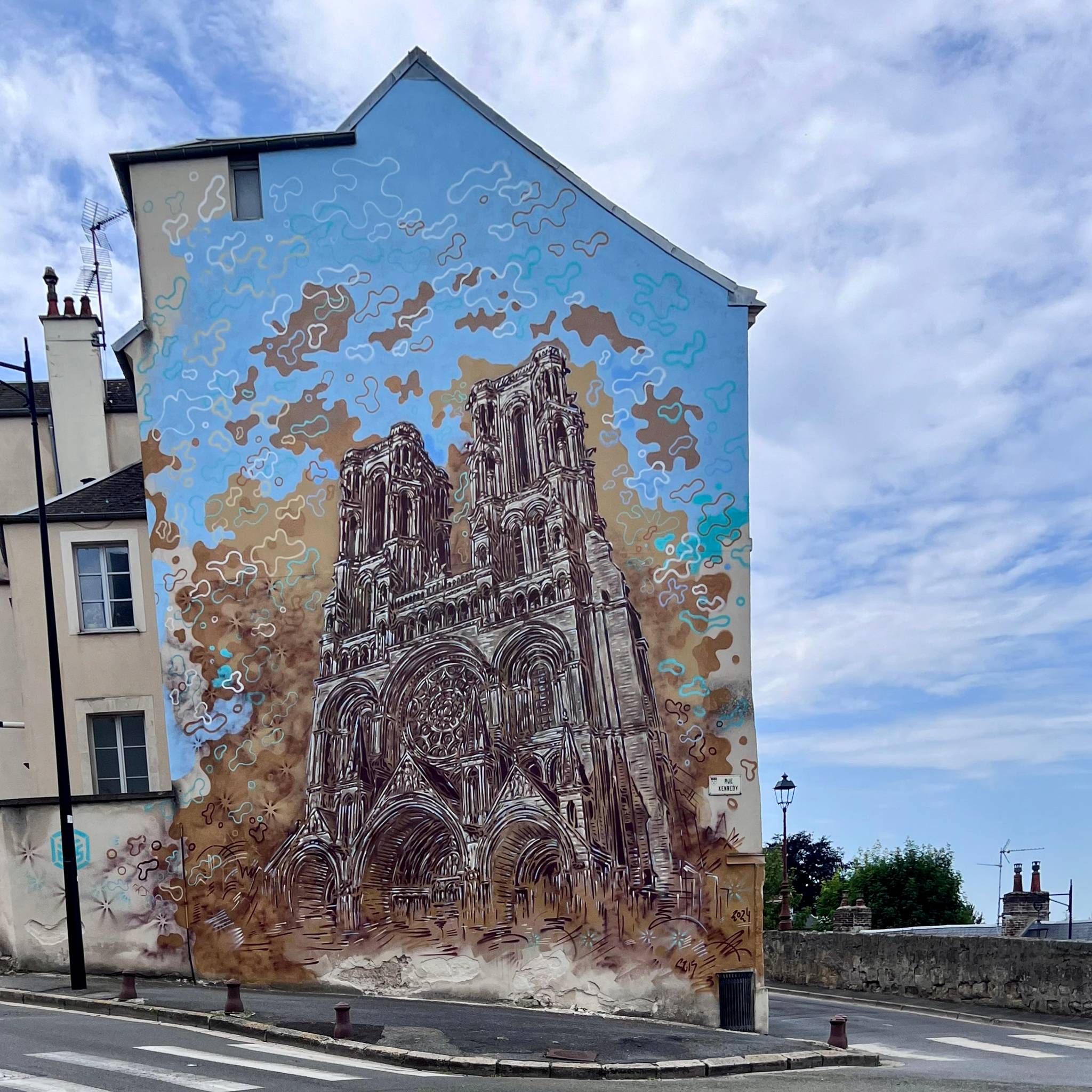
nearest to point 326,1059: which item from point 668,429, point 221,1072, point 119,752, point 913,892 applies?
point 221,1072

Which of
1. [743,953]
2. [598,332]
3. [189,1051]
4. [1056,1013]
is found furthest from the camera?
[1056,1013]

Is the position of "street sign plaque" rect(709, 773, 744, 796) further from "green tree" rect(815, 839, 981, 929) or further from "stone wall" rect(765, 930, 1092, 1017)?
"green tree" rect(815, 839, 981, 929)

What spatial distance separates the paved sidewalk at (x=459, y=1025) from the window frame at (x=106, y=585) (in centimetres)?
506

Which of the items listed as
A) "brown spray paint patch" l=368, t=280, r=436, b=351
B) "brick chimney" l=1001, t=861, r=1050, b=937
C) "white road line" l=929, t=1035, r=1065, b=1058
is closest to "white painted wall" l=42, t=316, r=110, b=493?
"brown spray paint patch" l=368, t=280, r=436, b=351

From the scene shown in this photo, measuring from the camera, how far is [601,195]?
63.5 ft

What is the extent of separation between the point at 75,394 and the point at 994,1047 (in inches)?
747

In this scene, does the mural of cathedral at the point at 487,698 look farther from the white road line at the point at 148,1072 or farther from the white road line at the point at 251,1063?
→ the white road line at the point at 148,1072

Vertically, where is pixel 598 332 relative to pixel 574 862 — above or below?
above

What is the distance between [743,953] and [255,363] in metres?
11.1

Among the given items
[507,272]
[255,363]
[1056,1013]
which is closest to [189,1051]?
[255,363]

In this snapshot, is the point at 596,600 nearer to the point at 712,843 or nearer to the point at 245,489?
the point at 712,843

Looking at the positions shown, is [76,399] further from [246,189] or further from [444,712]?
[444,712]

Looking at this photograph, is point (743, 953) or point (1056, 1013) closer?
point (743, 953)

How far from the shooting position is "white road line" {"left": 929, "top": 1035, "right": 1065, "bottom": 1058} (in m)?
18.0
